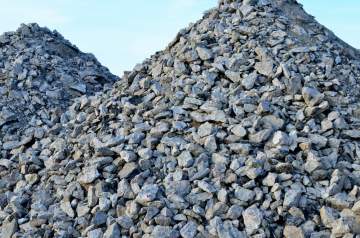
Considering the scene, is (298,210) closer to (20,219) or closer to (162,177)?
(162,177)

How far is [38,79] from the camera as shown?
15836 mm

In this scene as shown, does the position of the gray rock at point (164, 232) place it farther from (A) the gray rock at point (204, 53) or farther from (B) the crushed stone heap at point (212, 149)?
(A) the gray rock at point (204, 53)

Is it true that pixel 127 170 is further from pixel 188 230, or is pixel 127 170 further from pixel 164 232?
pixel 188 230

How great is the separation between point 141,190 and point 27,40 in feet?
34.3

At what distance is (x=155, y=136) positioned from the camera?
10719 millimetres

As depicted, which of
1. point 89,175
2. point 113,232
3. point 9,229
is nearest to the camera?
point 113,232

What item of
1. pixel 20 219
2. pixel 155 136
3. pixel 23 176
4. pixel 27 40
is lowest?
pixel 20 219

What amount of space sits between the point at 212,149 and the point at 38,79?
25.3 ft

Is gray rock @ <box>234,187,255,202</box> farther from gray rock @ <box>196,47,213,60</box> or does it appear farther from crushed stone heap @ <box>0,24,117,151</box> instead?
crushed stone heap @ <box>0,24,117,151</box>

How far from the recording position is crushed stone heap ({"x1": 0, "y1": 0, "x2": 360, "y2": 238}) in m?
8.92

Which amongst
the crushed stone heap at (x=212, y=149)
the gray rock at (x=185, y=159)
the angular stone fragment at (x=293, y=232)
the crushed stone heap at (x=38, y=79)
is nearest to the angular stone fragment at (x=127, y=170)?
the crushed stone heap at (x=212, y=149)

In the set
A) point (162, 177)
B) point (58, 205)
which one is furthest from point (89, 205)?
point (162, 177)

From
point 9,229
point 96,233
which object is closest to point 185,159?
point 96,233

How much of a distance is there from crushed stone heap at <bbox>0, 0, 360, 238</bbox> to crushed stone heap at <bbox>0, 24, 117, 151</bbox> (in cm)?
117
